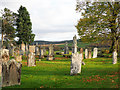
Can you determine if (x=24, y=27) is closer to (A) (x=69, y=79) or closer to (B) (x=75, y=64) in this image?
(B) (x=75, y=64)

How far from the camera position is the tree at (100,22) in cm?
3550

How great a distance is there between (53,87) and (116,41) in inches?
1205

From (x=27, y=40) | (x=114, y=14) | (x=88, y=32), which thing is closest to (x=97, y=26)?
(x=88, y=32)

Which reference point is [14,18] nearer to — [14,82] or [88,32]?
[88,32]

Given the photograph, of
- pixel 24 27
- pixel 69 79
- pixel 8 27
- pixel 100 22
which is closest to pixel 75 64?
pixel 69 79

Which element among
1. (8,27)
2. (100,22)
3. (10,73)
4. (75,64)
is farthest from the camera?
(8,27)

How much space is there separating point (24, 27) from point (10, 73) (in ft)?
155

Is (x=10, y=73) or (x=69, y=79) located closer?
(x=10, y=73)

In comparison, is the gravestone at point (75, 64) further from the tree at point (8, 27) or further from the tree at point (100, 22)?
the tree at point (8, 27)

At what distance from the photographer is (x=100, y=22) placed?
36.0 meters

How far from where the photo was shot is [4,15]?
1964 inches

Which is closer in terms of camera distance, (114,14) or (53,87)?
(53,87)

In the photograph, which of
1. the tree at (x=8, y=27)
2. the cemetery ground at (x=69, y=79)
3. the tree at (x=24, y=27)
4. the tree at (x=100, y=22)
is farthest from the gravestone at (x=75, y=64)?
the tree at (x=24, y=27)

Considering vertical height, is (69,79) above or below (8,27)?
below
